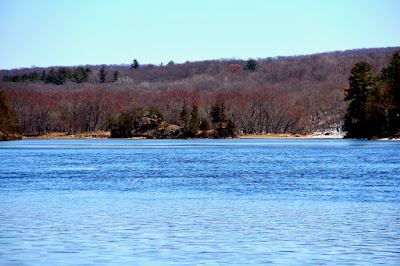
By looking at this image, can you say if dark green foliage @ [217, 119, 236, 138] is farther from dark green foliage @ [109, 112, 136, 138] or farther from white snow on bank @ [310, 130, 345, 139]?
white snow on bank @ [310, 130, 345, 139]

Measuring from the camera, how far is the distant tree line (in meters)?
122

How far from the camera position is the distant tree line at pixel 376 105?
400 feet

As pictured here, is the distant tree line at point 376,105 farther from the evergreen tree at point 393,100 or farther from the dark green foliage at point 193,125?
the dark green foliage at point 193,125

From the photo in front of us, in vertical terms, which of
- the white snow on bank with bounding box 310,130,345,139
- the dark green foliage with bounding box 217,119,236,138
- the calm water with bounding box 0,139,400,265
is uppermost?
the dark green foliage with bounding box 217,119,236,138

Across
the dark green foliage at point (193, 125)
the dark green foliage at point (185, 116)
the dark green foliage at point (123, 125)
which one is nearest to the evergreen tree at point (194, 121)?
the dark green foliage at point (193, 125)

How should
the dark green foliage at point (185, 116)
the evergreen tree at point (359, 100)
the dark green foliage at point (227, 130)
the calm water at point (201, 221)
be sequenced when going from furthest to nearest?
the dark green foliage at point (227, 130) → the dark green foliage at point (185, 116) → the evergreen tree at point (359, 100) → the calm water at point (201, 221)

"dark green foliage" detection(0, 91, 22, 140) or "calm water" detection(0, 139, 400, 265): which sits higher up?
"dark green foliage" detection(0, 91, 22, 140)

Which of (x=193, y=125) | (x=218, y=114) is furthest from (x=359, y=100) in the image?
(x=193, y=125)

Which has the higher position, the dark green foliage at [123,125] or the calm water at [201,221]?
the dark green foliage at [123,125]

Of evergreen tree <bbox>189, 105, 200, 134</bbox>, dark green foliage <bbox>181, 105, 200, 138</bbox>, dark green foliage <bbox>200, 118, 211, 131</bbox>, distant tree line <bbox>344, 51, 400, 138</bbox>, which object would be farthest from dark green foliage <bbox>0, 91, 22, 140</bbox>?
distant tree line <bbox>344, 51, 400, 138</bbox>

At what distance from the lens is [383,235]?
1920 cm

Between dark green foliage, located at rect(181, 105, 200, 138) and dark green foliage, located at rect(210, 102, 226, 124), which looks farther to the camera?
dark green foliage, located at rect(210, 102, 226, 124)

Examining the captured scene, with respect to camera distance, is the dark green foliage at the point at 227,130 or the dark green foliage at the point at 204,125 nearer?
the dark green foliage at the point at 227,130

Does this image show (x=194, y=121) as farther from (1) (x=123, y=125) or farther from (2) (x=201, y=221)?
(2) (x=201, y=221)
